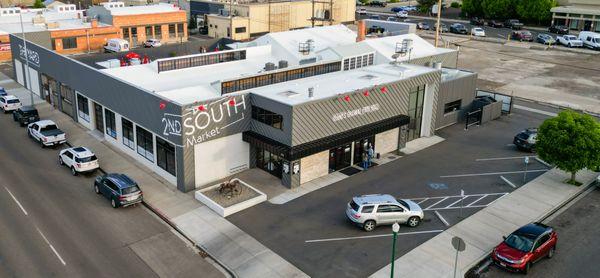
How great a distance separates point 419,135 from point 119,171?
24468 mm

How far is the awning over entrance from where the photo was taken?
34.8 m

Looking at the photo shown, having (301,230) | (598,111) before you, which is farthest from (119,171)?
(598,111)

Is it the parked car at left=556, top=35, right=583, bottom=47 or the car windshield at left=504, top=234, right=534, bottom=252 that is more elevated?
the parked car at left=556, top=35, right=583, bottom=47

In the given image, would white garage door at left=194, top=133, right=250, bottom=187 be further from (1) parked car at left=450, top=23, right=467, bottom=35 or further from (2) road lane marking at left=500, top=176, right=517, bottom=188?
(1) parked car at left=450, top=23, right=467, bottom=35

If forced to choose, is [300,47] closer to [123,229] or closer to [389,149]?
[389,149]

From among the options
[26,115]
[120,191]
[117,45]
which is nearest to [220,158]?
[120,191]

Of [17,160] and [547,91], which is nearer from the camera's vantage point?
[17,160]

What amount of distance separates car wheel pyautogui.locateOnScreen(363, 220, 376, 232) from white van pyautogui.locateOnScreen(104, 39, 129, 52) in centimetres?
5007

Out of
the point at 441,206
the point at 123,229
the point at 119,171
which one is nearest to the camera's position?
the point at 123,229

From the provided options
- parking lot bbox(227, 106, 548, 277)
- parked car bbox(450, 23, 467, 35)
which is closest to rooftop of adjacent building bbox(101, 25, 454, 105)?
parking lot bbox(227, 106, 548, 277)

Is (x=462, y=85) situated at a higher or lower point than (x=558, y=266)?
higher

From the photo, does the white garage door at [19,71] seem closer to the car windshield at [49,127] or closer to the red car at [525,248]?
the car windshield at [49,127]

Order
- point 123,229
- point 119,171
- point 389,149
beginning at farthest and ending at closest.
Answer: point 389,149, point 119,171, point 123,229

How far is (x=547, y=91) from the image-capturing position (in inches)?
2470
